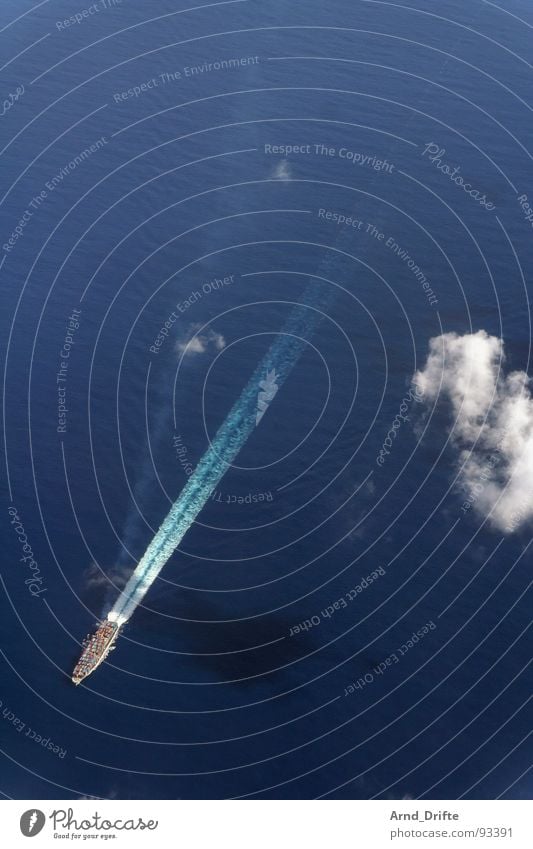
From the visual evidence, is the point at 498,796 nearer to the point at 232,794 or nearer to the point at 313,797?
the point at 313,797
